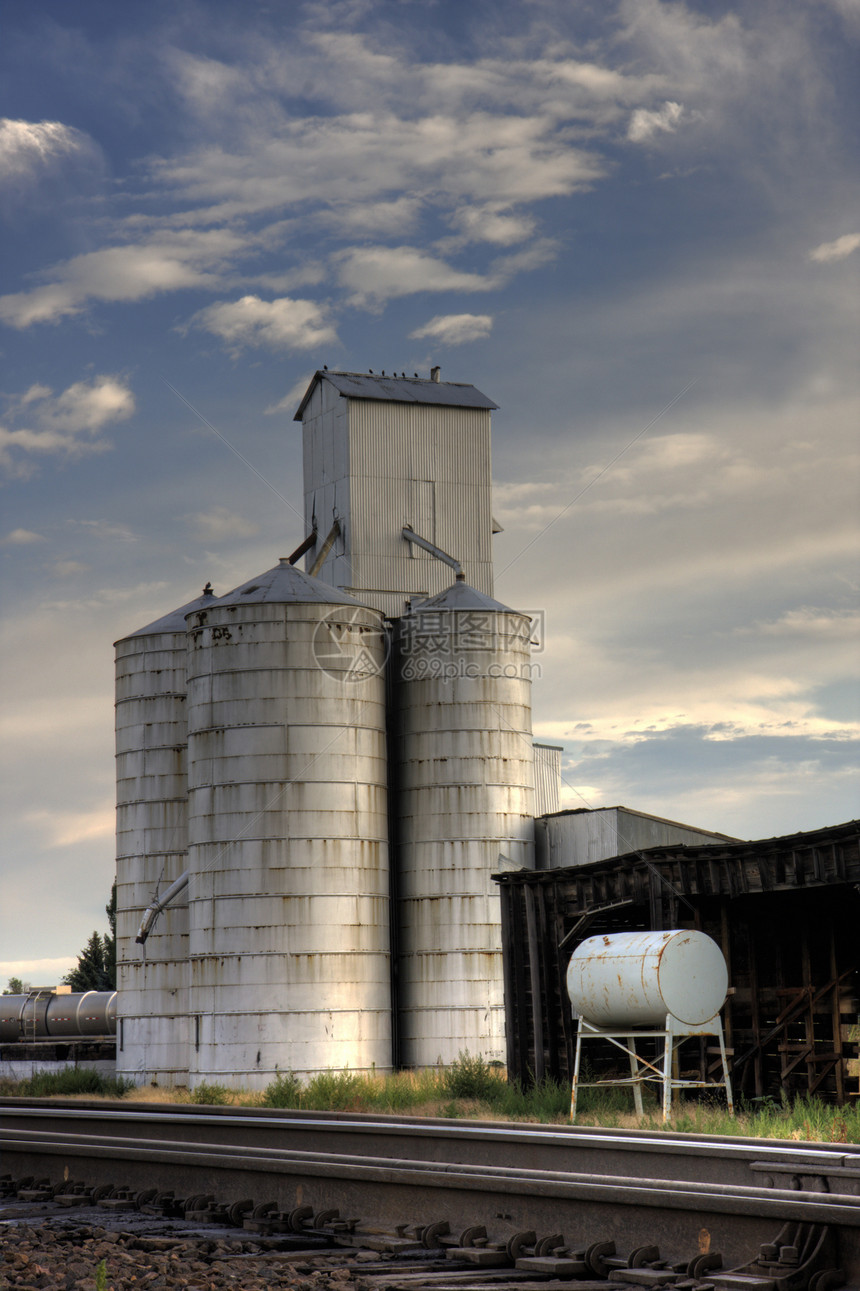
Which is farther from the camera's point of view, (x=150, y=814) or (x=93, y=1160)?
(x=150, y=814)

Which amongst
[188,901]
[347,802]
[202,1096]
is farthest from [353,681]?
[202,1096]

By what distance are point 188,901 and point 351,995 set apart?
223 inches

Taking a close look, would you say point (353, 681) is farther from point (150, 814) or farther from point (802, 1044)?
point (802, 1044)

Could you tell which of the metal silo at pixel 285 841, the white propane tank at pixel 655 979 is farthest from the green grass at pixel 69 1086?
the white propane tank at pixel 655 979

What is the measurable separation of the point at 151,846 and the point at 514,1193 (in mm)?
27864

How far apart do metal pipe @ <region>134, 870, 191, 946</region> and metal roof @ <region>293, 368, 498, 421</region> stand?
608 inches

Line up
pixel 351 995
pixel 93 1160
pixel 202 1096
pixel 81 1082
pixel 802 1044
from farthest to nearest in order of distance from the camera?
pixel 81 1082
pixel 351 995
pixel 202 1096
pixel 802 1044
pixel 93 1160

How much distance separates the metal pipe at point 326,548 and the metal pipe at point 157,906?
10.4 meters

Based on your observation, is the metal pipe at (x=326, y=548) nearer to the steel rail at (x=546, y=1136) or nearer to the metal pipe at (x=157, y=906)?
the metal pipe at (x=157, y=906)

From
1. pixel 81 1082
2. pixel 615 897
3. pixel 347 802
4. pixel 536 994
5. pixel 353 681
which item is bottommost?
pixel 81 1082

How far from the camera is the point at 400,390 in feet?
145

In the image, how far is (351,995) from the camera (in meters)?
33.5

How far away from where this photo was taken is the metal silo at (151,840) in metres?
37.5

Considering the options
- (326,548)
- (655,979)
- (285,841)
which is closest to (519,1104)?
(655,979)
